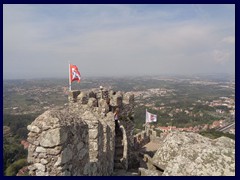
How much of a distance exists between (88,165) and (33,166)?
1.04 m

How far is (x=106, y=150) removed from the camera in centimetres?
563

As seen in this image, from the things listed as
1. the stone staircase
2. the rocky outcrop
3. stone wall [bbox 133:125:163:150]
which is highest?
the rocky outcrop

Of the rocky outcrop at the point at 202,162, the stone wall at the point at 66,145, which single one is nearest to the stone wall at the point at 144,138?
the stone wall at the point at 66,145

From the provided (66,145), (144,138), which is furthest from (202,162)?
(144,138)

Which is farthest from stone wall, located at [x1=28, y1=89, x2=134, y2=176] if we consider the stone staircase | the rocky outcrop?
the stone staircase

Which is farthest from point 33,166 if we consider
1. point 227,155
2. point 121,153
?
point 121,153

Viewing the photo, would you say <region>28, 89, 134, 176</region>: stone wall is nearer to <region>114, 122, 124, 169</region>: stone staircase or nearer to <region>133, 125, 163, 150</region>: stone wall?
<region>114, 122, 124, 169</region>: stone staircase

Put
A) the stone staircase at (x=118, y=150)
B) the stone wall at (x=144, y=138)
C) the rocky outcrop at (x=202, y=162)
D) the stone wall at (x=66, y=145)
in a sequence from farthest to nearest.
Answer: the stone wall at (x=144, y=138) → the stone staircase at (x=118, y=150) → the rocky outcrop at (x=202, y=162) → the stone wall at (x=66, y=145)

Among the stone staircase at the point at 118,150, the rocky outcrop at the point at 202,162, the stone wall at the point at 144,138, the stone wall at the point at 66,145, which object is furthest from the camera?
the stone wall at the point at 144,138

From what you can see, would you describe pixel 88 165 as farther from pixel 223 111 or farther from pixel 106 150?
pixel 223 111

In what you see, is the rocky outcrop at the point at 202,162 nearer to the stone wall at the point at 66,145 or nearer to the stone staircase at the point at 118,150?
the stone wall at the point at 66,145

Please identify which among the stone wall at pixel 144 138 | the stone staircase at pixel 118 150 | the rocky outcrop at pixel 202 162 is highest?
the rocky outcrop at pixel 202 162

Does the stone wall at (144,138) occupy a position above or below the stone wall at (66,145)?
below
